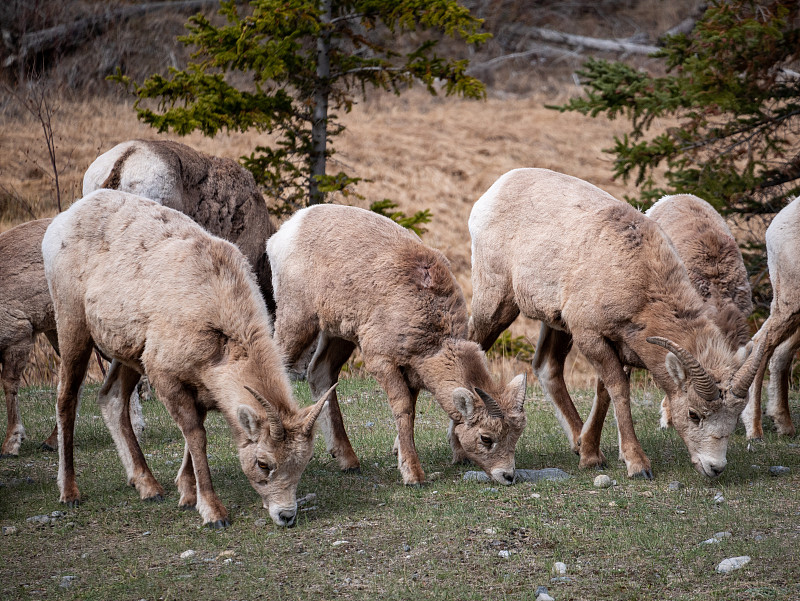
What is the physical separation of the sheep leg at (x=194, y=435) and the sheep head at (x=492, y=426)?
70.9 inches

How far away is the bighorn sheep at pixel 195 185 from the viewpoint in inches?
354

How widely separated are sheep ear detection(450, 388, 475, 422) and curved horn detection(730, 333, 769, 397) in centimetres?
184

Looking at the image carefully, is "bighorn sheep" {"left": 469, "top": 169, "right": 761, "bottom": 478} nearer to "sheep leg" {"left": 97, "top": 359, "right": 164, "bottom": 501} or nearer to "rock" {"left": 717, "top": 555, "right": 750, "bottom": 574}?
"rock" {"left": 717, "top": 555, "right": 750, "bottom": 574}

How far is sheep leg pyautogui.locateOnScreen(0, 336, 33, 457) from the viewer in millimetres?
7797

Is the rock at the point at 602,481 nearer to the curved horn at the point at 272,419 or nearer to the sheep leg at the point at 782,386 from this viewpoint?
the curved horn at the point at 272,419

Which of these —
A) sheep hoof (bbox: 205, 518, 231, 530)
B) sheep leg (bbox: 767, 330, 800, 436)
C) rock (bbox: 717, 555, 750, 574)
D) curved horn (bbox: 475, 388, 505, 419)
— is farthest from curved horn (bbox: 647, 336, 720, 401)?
sheep hoof (bbox: 205, 518, 231, 530)

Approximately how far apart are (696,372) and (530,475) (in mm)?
1482

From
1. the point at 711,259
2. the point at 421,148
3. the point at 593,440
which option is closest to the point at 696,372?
the point at 593,440

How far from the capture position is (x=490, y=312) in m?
7.62

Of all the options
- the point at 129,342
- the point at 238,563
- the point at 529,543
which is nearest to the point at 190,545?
the point at 238,563

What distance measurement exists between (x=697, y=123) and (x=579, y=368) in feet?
15.9

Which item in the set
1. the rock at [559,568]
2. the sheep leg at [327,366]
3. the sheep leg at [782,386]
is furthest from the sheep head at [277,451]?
the sheep leg at [782,386]

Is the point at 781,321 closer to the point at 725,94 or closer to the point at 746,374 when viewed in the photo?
the point at 746,374

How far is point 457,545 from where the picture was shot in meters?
5.23
